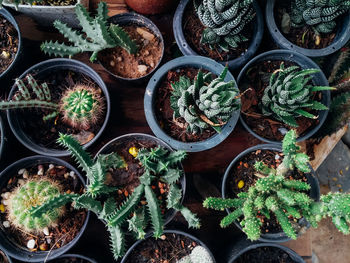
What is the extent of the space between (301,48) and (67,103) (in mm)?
1266

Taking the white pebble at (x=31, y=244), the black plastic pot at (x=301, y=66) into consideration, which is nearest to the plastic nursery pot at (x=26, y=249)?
the white pebble at (x=31, y=244)

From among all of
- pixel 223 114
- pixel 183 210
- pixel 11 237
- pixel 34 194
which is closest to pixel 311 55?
pixel 223 114

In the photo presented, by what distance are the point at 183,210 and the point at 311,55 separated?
1.08 m

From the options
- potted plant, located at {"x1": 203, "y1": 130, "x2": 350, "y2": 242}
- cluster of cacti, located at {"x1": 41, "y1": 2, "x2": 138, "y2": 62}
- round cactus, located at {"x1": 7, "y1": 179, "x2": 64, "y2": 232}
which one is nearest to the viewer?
potted plant, located at {"x1": 203, "y1": 130, "x2": 350, "y2": 242}

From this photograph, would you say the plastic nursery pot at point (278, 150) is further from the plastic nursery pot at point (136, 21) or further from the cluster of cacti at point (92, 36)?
the cluster of cacti at point (92, 36)

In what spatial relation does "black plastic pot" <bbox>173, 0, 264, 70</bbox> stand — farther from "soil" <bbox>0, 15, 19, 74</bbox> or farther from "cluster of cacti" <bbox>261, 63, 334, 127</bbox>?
"soil" <bbox>0, 15, 19, 74</bbox>

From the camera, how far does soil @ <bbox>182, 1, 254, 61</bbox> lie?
1867 mm

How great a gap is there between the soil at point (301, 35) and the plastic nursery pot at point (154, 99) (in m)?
0.50

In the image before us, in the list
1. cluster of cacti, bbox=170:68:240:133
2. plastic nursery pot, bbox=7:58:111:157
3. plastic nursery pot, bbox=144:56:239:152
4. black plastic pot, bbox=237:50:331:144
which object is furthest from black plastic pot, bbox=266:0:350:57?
plastic nursery pot, bbox=7:58:111:157

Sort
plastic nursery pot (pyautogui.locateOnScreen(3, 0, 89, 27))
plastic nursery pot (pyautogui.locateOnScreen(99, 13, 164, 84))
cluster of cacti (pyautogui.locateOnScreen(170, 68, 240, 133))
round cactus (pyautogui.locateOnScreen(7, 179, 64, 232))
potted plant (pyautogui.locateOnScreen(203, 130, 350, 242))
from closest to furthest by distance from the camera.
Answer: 1. potted plant (pyautogui.locateOnScreen(203, 130, 350, 242))
2. cluster of cacti (pyautogui.locateOnScreen(170, 68, 240, 133))
3. round cactus (pyautogui.locateOnScreen(7, 179, 64, 232))
4. plastic nursery pot (pyautogui.locateOnScreen(3, 0, 89, 27))
5. plastic nursery pot (pyautogui.locateOnScreen(99, 13, 164, 84))

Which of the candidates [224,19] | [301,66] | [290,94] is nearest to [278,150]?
[290,94]

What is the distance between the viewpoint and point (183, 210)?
1.54 metres

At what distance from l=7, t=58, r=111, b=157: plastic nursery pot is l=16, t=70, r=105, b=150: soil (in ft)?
0.08

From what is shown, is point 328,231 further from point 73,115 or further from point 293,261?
point 73,115
